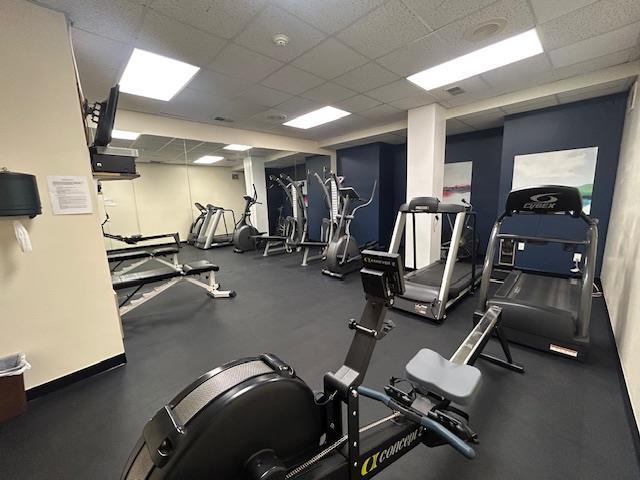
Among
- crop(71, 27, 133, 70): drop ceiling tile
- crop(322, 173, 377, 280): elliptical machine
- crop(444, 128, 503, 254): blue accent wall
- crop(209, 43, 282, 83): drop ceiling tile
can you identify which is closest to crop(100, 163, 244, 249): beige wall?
crop(71, 27, 133, 70): drop ceiling tile

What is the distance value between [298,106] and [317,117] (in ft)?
2.38

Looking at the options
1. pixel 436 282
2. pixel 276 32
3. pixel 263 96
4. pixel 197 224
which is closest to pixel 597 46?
pixel 436 282

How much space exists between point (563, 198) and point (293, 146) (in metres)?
5.37

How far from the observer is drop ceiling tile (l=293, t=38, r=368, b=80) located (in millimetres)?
2559

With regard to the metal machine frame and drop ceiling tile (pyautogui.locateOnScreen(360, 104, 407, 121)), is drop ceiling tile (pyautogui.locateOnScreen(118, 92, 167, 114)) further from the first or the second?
drop ceiling tile (pyautogui.locateOnScreen(360, 104, 407, 121))

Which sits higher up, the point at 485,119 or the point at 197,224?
the point at 485,119

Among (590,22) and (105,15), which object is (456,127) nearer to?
(590,22)

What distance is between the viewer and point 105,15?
79.0 inches

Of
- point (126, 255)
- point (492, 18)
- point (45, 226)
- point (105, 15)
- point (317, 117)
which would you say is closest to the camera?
point (45, 226)

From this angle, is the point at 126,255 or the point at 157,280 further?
the point at 126,255

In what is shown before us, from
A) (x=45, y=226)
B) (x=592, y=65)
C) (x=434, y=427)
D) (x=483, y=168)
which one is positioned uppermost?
(x=592, y=65)

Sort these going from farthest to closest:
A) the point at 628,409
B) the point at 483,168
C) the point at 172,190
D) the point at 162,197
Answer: the point at 483,168 < the point at 172,190 < the point at 162,197 < the point at 628,409

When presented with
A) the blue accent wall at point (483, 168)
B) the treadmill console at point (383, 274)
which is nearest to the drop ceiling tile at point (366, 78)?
the treadmill console at point (383, 274)

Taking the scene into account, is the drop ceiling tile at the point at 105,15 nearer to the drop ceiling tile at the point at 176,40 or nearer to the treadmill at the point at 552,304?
the drop ceiling tile at the point at 176,40
